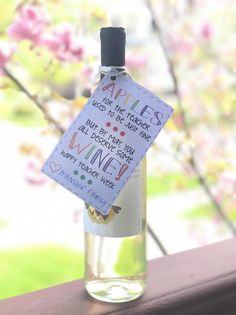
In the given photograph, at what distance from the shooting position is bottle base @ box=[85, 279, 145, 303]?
72 cm

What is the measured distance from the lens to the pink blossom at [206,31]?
142cm

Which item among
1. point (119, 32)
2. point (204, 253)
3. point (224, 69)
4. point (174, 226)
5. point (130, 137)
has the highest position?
point (119, 32)

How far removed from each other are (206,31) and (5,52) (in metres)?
0.72

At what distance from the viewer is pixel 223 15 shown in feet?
5.00

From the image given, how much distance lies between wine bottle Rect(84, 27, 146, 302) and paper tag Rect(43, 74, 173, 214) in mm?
39

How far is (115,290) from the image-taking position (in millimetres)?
722

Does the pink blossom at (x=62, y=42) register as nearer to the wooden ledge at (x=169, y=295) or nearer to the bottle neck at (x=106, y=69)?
the bottle neck at (x=106, y=69)

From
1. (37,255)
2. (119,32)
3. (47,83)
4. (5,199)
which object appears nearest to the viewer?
(119,32)

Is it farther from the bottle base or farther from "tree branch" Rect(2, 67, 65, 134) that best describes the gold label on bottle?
"tree branch" Rect(2, 67, 65, 134)

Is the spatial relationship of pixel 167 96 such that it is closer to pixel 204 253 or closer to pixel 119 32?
pixel 204 253

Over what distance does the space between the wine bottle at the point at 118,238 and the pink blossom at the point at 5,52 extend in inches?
10.6

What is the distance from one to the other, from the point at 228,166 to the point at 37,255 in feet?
2.14

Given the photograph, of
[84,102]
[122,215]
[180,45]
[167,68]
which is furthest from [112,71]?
[180,45]

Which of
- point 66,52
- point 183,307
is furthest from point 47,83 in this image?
point 183,307
